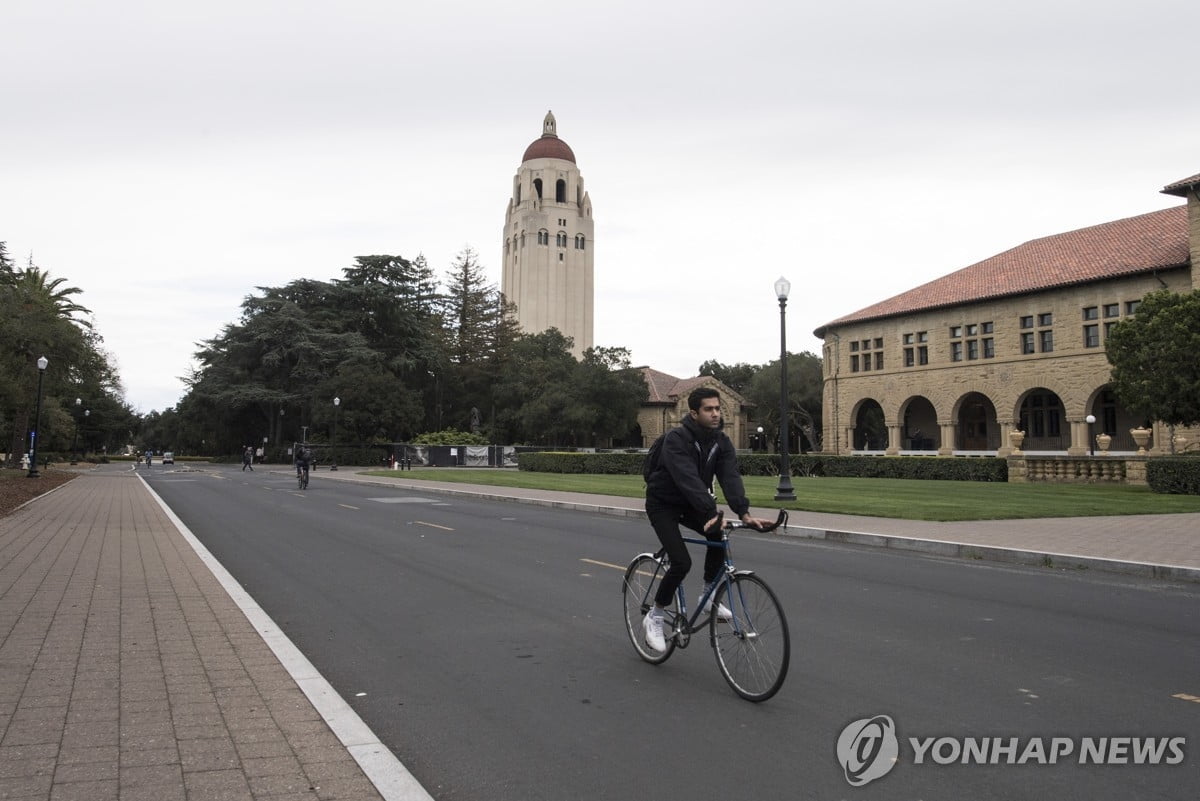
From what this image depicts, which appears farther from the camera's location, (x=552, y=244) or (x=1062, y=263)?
(x=552, y=244)

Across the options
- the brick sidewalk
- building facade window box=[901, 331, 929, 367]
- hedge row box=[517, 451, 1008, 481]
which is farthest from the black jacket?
building facade window box=[901, 331, 929, 367]

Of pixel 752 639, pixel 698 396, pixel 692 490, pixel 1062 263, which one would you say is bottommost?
pixel 752 639

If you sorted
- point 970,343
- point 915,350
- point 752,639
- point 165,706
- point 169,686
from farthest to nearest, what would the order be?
point 915,350 < point 970,343 < point 169,686 < point 752,639 < point 165,706

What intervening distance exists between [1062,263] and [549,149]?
86.7m

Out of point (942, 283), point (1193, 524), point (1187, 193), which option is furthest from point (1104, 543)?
point (942, 283)

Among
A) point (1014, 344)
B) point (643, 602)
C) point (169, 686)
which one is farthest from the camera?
point (1014, 344)

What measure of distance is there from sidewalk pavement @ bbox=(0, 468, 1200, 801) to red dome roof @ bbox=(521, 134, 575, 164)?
115 meters

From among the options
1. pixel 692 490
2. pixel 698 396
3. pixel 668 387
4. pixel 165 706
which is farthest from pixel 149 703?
pixel 668 387

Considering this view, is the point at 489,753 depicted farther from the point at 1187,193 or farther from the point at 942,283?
the point at 942,283

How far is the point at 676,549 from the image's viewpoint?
17.9 ft

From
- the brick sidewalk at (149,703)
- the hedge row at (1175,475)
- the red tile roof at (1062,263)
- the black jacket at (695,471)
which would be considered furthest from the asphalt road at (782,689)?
the red tile roof at (1062,263)

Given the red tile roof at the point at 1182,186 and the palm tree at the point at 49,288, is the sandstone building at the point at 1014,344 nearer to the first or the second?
the red tile roof at the point at 1182,186

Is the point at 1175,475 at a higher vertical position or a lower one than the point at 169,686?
higher

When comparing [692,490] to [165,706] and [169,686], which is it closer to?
[165,706]
